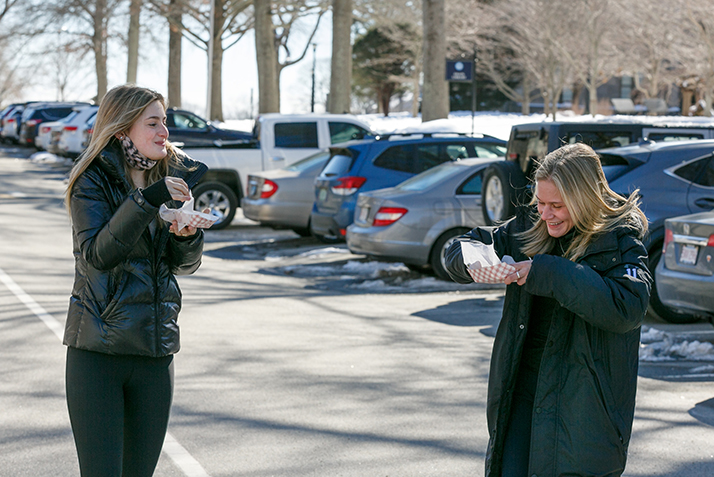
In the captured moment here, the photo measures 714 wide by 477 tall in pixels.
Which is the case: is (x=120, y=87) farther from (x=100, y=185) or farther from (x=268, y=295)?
(x=268, y=295)

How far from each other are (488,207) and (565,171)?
721 centimetres

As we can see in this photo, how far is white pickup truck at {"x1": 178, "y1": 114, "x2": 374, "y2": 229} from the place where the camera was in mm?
16781

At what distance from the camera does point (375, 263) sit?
502 inches

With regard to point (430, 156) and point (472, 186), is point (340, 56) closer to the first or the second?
point (430, 156)

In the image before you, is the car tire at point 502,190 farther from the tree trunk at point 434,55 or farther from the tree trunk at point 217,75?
the tree trunk at point 217,75

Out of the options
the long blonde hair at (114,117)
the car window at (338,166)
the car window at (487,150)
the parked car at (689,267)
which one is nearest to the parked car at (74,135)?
the car window at (338,166)

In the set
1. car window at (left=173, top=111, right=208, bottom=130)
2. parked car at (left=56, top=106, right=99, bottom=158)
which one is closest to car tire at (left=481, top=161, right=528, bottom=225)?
car window at (left=173, top=111, right=208, bottom=130)

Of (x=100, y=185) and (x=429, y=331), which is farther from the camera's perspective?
(x=429, y=331)

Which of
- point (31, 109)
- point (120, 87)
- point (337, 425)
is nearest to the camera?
point (120, 87)

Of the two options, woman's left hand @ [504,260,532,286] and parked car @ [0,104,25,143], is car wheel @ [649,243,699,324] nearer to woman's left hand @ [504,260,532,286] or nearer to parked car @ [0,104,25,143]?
woman's left hand @ [504,260,532,286]

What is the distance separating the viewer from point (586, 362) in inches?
119

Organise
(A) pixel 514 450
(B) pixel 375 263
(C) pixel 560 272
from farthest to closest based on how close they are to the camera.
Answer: (B) pixel 375 263
(A) pixel 514 450
(C) pixel 560 272

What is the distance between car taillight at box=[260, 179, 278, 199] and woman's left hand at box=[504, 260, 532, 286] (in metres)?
12.0

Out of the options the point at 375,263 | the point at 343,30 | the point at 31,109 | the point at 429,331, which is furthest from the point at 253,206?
the point at 31,109
